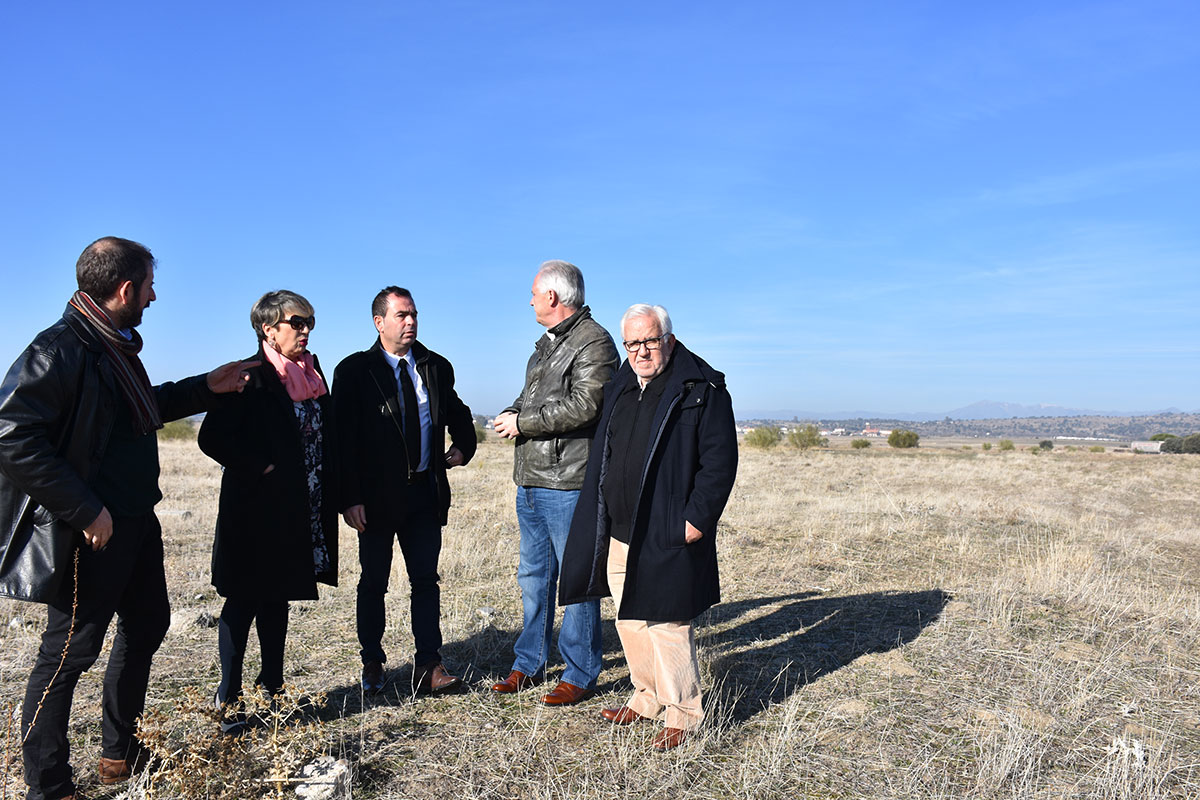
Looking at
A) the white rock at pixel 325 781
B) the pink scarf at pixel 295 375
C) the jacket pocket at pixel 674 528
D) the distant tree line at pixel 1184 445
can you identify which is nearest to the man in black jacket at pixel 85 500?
the pink scarf at pixel 295 375

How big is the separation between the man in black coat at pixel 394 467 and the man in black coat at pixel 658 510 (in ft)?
3.00

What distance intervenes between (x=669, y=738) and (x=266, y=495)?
7.29ft

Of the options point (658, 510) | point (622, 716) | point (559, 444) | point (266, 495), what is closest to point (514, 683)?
point (622, 716)

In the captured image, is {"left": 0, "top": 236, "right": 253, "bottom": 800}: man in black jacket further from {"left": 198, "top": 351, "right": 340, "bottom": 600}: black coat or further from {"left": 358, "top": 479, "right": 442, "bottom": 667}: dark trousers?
{"left": 358, "top": 479, "right": 442, "bottom": 667}: dark trousers

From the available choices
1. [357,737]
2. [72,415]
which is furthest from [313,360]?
[357,737]

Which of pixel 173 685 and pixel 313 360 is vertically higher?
pixel 313 360

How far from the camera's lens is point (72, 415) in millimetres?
2891

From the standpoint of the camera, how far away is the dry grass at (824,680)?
3359mm

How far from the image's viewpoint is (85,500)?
2.85 meters

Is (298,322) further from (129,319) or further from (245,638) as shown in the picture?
(245,638)

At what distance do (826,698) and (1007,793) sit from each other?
1175 mm

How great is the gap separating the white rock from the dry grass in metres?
0.17

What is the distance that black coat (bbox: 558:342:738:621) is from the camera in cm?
357

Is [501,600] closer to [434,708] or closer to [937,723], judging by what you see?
[434,708]
